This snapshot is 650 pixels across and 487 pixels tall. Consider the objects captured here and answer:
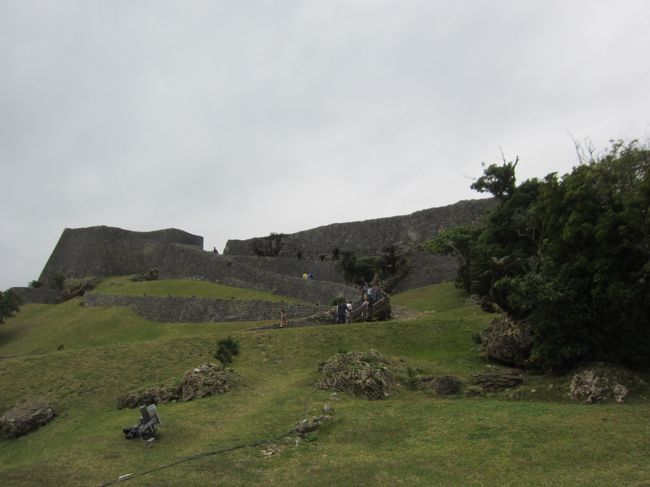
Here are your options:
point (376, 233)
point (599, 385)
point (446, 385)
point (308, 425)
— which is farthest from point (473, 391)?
point (376, 233)

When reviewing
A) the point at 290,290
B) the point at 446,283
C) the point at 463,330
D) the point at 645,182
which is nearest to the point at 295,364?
the point at 463,330

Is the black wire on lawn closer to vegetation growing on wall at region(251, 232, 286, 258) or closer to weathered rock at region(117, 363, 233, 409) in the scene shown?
weathered rock at region(117, 363, 233, 409)

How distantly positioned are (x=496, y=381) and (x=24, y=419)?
492 inches

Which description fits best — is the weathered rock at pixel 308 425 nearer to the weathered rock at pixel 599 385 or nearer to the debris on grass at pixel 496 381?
the debris on grass at pixel 496 381

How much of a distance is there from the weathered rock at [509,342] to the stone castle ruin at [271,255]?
1572 centimetres

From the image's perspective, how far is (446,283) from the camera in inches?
1399

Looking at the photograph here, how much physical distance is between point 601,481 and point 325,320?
18.4 m

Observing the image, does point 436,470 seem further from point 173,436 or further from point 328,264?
point 328,264

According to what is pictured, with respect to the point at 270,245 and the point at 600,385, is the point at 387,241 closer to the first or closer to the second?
the point at 270,245

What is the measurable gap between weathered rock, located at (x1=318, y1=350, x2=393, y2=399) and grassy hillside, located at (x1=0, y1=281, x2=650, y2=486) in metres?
0.43

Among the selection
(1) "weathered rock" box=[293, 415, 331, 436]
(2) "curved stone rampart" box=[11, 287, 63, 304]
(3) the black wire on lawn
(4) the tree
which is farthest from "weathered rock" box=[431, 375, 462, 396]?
(2) "curved stone rampart" box=[11, 287, 63, 304]

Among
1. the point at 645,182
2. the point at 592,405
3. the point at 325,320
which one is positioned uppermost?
the point at 645,182

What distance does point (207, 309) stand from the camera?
96.6ft

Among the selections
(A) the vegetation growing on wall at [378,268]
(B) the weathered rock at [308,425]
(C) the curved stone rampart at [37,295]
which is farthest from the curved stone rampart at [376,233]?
(B) the weathered rock at [308,425]
